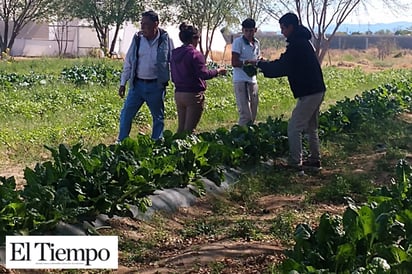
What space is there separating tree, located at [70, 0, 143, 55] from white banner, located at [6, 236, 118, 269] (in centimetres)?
3842

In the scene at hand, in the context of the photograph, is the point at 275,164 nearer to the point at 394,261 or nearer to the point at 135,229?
the point at 135,229

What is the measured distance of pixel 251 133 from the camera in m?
8.88

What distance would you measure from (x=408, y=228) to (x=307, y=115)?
12.4 ft

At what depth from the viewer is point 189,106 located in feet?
29.2

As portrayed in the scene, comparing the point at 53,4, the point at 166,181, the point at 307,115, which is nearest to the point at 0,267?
the point at 166,181

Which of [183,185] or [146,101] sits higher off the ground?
[146,101]

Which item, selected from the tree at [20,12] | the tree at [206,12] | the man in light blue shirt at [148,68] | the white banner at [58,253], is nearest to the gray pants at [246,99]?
the man in light blue shirt at [148,68]

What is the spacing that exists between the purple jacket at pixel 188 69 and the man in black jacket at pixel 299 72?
27.8 inches

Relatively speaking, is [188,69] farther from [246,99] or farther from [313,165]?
[313,165]

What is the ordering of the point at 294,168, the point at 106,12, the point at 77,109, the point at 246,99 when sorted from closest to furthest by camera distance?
the point at 294,168 → the point at 246,99 → the point at 77,109 → the point at 106,12

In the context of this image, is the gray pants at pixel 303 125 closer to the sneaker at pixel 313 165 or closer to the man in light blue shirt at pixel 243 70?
the sneaker at pixel 313 165

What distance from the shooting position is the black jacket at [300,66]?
8031 millimetres

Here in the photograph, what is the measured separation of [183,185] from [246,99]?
311 cm

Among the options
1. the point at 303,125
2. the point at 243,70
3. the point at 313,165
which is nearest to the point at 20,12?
the point at 243,70
